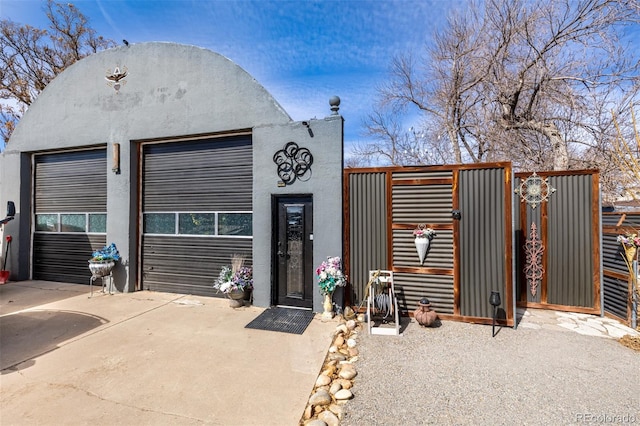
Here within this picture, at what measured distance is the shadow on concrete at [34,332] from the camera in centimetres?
300

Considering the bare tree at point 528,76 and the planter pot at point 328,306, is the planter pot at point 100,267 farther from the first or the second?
the bare tree at point 528,76

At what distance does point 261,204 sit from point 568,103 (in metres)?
8.93

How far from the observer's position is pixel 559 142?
775 cm

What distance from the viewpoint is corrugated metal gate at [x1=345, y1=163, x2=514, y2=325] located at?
3.90 meters

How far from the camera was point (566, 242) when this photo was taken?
14.6 feet

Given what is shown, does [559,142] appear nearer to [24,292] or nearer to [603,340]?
[603,340]

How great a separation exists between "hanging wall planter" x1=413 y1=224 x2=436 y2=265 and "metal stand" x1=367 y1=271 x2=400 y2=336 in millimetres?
536

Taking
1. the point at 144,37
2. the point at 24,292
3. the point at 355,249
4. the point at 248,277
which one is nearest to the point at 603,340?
the point at 355,249

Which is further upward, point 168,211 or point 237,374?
point 168,211

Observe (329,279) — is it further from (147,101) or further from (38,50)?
(38,50)

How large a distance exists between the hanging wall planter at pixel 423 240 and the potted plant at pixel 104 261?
568cm

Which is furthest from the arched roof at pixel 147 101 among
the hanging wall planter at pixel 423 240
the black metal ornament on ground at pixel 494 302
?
the black metal ornament on ground at pixel 494 302

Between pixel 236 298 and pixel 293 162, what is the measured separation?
8.22ft

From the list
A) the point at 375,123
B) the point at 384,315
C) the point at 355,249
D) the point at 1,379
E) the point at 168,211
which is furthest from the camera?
the point at 375,123
